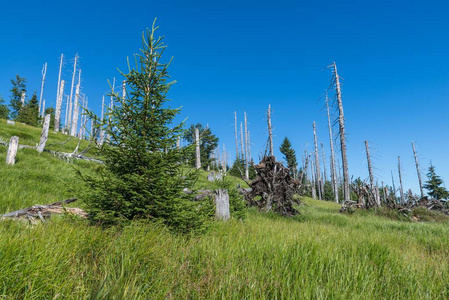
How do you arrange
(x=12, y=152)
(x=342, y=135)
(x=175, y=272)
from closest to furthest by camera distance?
(x=175, y=272) < (x=12, y=152) < (x=342, y=135)

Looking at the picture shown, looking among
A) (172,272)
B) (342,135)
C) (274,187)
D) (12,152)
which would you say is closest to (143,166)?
(172,272)

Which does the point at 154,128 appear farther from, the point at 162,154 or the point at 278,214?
the point at 278,214

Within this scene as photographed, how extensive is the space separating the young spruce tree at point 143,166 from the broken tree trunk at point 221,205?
71.7 inches

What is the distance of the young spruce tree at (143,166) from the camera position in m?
3.60

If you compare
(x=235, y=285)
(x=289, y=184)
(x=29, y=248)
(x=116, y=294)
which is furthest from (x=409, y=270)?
(x=289, y=184)

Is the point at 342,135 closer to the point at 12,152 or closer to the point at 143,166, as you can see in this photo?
the point at 143,166

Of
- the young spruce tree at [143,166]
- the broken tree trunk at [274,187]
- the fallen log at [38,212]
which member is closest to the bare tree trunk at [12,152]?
the fallen log at [38,212]

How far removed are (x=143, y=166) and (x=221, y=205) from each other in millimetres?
2886

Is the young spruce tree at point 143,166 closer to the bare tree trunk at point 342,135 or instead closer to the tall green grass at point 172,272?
the tall green grass at point 172,272

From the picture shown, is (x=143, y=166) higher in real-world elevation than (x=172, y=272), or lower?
higher

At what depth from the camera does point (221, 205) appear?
20.1 feet

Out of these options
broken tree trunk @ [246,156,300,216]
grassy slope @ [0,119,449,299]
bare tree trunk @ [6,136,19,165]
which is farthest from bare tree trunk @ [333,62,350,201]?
bare tree trunk @ [6,136,19,165]

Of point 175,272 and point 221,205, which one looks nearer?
point 175,272

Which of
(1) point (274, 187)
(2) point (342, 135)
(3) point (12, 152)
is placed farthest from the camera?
(2) point (342, 135)
